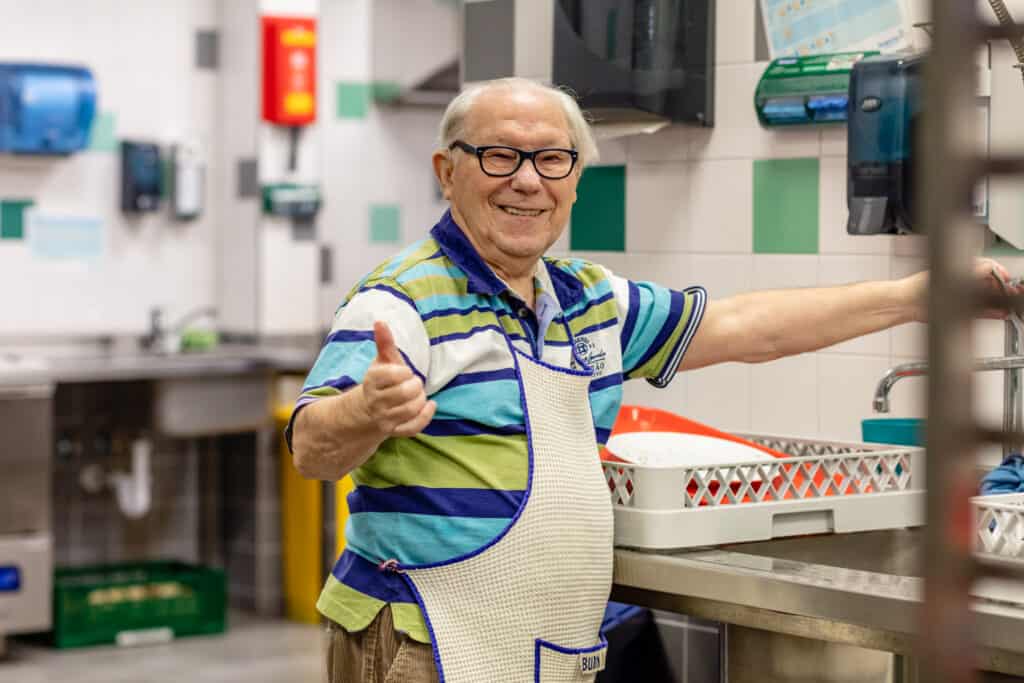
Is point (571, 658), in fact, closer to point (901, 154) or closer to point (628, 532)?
point (628, 532)

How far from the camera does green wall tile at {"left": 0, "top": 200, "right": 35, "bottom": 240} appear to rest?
5469 mm

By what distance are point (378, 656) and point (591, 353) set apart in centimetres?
52

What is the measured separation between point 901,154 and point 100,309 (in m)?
3.90

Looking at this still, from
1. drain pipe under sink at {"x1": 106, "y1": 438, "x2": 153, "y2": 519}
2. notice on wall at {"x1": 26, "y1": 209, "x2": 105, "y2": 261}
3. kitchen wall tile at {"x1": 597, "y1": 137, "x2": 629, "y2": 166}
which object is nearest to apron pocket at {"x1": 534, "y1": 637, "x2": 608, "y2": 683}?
kitchen wall tile at {"x1": 597, "y1": 137, "x2": 629, "y2": 166}

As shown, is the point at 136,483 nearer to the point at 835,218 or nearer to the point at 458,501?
the point at 835,218

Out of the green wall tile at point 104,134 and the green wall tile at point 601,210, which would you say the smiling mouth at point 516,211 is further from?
the green wall tile at point 104,134

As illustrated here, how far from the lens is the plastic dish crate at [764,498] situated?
2.08 m

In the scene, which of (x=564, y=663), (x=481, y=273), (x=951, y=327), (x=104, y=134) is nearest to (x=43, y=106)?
(x=104, y=134)

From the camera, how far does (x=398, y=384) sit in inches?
66.7

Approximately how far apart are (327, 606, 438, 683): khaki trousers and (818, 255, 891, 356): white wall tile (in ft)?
3.83

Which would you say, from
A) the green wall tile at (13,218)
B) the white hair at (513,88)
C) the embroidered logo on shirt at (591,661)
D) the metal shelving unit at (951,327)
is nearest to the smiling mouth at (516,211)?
the white hair at (513,88)

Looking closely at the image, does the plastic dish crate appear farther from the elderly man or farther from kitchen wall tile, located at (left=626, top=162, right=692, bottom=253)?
kitchen wall tile, located at (left=626, top=162, right=692, bottom=253)

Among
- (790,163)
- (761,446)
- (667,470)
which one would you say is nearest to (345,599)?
(667,470)

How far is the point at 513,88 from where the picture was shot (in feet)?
7.00
